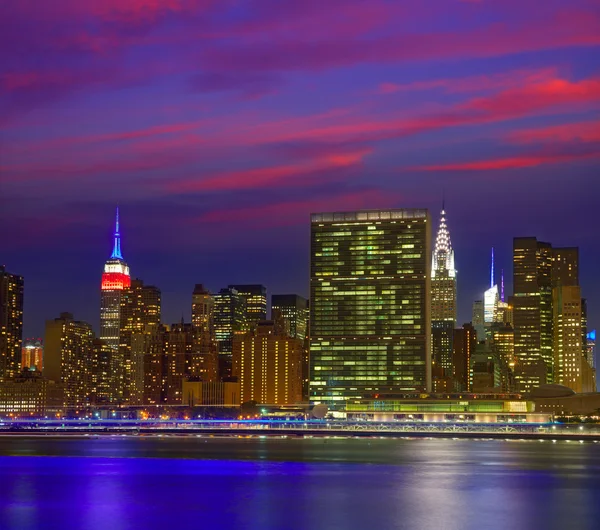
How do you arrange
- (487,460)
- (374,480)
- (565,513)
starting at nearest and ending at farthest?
(565,513) → (374,480) → (487,460)

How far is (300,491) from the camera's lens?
333 feet

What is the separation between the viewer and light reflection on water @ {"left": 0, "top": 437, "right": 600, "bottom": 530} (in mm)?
81812

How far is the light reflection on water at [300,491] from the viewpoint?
81812mm

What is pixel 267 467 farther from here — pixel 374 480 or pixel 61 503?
pixel 61 503

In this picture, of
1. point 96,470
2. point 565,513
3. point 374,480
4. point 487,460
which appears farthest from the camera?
point 487,460

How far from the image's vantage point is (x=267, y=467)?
13025 cm

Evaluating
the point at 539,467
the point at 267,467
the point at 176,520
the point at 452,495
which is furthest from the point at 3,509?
the point at 539,467

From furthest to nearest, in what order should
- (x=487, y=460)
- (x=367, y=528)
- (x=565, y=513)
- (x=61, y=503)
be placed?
1. (x=487, y=460)
2. (x=61, y=503)
3. (x=565, y=513)
4. (x=367, y=528)

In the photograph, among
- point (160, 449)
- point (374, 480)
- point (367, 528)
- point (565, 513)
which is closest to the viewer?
point (367, 528)

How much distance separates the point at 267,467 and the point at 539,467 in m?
30.2

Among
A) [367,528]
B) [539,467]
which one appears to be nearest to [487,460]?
[539,467]

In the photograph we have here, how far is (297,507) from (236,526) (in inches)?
438

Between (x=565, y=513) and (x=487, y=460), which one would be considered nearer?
(x=565, y=513)

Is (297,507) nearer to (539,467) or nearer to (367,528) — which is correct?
(367,528)
